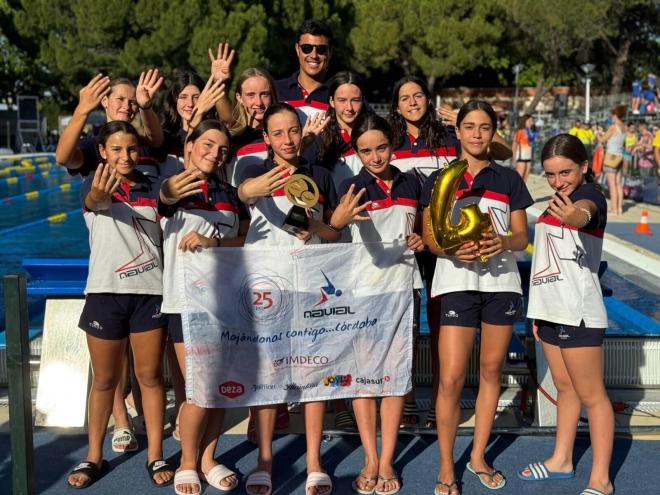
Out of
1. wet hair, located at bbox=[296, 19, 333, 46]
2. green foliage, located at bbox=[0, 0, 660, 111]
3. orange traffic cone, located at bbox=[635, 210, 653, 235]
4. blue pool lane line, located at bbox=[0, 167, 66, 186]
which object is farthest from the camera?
green foliage, located at bbox=[0, 0, 660, 111]

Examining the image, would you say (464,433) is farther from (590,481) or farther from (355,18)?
(355,18)

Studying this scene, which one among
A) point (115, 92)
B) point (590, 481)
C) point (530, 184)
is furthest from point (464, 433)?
point (530, 184)

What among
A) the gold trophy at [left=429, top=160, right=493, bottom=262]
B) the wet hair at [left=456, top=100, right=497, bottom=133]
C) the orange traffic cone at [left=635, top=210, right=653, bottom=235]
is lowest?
the orange traffic cone at [left=635, top=210, right=653, bottom=235]

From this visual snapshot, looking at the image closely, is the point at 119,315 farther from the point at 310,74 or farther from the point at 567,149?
the point at 567,149

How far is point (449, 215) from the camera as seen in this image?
12.1 ft

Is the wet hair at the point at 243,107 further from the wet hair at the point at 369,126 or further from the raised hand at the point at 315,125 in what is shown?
the wet hair at the point at 369,126

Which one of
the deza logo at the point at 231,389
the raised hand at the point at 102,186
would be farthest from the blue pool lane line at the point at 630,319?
the raised hand at the point at 102,186

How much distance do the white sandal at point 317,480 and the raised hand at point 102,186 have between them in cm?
162

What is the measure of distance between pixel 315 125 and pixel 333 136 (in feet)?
0.37

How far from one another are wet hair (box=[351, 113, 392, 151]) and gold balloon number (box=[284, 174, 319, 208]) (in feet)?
1.85

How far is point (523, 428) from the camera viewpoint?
14.7 ft

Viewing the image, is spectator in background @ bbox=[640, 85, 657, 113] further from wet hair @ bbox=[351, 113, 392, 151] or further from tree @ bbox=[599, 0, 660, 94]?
wet hair @ bbox=[351, 113, 392, 151]

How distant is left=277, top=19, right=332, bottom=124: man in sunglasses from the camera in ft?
15.3

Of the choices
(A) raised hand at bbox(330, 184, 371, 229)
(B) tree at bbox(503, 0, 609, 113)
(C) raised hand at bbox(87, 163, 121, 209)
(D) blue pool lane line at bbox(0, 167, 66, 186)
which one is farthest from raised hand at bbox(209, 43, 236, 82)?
(B) tree at bbox(503, 0, 609, 113)
